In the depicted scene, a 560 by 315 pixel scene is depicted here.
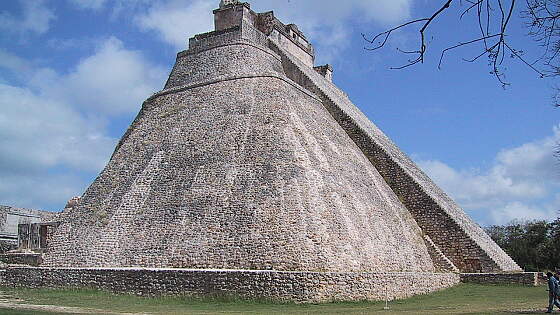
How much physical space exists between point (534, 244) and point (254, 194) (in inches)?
1193

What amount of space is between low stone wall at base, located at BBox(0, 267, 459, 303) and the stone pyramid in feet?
2.81

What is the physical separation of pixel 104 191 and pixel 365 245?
9.81 metres

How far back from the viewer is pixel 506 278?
2045 cm

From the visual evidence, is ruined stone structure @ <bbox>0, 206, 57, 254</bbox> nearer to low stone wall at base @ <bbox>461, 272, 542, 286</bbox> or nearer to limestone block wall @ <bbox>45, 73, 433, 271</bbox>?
limestone block wall @ <bbox>45, 73, 433, 271</bbox>

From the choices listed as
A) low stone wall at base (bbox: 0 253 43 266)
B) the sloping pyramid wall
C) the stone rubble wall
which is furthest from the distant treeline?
low stone wall at base (bbox: 0 253 43 266)

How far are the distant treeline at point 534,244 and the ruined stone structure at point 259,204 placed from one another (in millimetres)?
15498

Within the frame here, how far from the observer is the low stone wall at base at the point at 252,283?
15.0 metres

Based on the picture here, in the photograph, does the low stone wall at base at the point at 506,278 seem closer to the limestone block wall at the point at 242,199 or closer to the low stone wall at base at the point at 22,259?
the limestone block wall at the point at 242,199

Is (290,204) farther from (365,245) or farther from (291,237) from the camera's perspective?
(365,245)

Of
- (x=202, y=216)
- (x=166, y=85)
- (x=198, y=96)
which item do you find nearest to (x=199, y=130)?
(x=198, y=96)

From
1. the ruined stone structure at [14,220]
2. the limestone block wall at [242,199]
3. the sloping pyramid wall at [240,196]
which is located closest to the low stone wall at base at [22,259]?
the sloping pyramid wall at [240,196]

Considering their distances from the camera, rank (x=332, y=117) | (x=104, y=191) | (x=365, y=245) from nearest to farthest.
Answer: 1. (x=365, y=245)
2. (x=104, y=191)
3. (x=332, y=117)

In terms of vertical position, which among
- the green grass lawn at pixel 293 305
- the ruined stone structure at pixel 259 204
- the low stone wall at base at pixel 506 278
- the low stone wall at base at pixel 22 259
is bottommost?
the green grass lawn at pixel 293 305

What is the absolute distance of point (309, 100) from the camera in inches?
997
